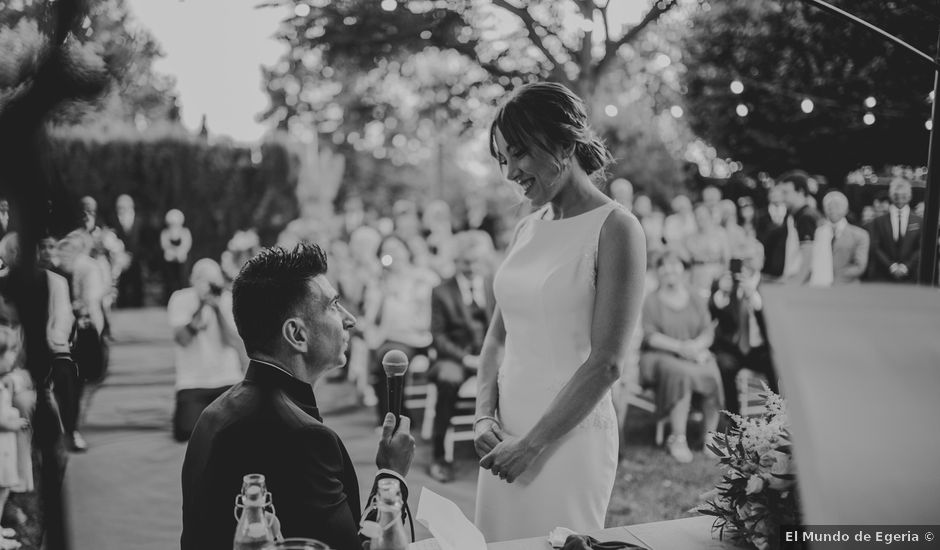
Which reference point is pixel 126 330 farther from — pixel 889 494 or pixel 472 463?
pixel 889 494

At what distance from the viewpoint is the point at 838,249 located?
7.11 meters

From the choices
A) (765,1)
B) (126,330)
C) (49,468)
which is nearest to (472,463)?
(49,468)

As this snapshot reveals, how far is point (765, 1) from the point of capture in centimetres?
823

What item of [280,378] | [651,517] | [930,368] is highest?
[930,368]

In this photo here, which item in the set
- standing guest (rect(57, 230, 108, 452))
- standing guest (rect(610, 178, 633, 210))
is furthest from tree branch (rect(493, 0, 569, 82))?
standing guest (rect(57, 230, 108, 452))

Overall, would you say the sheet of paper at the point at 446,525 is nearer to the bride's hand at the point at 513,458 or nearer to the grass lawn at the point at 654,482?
the bride's hand at the point at 513,458

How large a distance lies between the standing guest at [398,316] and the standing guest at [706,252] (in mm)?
2773

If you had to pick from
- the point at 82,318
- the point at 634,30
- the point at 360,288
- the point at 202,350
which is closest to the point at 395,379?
the point at 202,350

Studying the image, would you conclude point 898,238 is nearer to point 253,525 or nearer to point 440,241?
point 440,241

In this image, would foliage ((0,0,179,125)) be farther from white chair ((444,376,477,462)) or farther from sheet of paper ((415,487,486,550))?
white chair ((444,376,477,462))

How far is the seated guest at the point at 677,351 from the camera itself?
19.9 feet

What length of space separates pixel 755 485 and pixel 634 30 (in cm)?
595

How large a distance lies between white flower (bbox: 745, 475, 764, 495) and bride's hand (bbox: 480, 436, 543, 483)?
1.85 ft

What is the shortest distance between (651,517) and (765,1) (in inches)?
259
